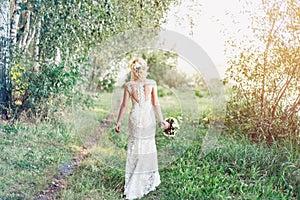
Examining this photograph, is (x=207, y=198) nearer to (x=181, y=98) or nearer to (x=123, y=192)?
(x=123, y=192)

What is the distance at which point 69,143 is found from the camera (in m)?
3.13

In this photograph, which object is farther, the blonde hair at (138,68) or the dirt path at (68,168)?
the dirt path at (68,168)

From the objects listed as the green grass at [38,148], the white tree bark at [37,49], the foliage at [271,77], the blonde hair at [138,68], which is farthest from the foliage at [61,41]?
the blonde hair at [138,68]

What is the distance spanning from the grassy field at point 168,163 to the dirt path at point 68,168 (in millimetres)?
35

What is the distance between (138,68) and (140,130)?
36cm

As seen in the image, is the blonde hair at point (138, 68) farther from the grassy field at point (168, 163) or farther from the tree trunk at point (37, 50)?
the tree trunk at point (37, 50)

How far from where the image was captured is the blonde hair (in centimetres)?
216

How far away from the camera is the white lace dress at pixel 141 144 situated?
2.20 metres

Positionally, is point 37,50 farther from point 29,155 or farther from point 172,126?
point 172,126

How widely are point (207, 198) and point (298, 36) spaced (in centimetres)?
138

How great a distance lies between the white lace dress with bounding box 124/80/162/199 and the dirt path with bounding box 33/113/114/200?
1.52 ft

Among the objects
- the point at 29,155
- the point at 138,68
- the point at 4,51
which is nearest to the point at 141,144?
the point at 138,68

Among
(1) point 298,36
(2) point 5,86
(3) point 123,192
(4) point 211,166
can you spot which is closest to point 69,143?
(2) point 5,86

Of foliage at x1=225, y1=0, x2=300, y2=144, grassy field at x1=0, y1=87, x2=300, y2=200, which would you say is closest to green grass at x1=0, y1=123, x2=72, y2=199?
grassy field at x1=0, y1=87, x2=300, y2=200
